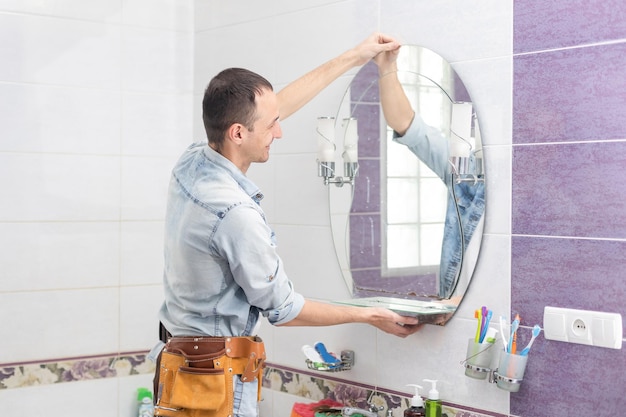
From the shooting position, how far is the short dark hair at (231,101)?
214 cm

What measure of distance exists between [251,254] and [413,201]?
598 mm

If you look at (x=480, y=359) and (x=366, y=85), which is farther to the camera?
(x=366, y=85)

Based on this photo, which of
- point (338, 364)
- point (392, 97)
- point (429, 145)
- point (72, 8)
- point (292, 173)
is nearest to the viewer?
point (429, 145)

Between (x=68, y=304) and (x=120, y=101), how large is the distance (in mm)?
744

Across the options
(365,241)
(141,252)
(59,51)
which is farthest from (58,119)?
(365,241)

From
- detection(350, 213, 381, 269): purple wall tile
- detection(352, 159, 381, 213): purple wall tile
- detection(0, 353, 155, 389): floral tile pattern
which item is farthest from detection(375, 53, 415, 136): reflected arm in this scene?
detection(0, 353, 155, 389): floral tile pattern

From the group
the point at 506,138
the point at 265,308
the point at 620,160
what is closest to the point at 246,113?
the point at 265,308

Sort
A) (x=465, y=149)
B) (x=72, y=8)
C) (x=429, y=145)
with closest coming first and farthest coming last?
(x=465, y=149), (x=429, y=145), (x=72, y=8)

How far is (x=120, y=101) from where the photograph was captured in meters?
3.09

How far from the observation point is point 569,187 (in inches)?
82.2

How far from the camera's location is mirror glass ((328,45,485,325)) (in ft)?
7.51

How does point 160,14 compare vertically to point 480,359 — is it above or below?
above

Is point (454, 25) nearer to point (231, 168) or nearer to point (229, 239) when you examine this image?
point (231, 168)

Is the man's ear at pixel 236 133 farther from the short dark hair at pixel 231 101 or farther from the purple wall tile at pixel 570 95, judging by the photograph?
the purple wall tile at pixel 570 95
